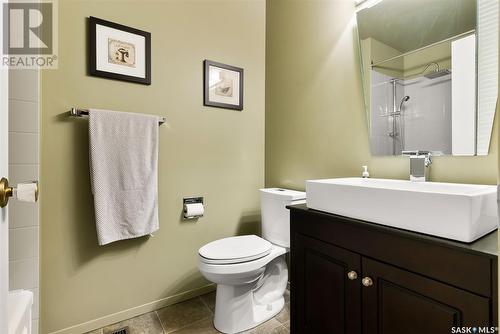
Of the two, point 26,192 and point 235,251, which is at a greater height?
point 26,192

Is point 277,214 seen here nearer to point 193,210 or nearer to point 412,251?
point 193,210

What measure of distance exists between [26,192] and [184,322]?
142 centimetres

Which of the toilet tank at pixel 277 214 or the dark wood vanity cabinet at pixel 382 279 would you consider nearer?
the dark wood vanity cabinet at pixel 382 279

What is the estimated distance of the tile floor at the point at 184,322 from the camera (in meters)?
1.51

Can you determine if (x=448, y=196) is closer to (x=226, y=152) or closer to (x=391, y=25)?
(x=391, y=25)

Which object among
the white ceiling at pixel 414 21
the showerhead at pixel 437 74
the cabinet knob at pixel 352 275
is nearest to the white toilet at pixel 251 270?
the cabinet knob at pixel 352 275

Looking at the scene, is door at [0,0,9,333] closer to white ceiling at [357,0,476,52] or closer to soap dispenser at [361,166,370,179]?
soap dispenser at [361,166,370,179]

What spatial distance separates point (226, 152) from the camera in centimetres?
204

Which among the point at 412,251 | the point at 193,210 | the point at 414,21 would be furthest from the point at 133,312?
the point at 414,21

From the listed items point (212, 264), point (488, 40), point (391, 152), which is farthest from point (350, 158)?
point (212, 264)

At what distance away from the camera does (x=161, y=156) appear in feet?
5.73

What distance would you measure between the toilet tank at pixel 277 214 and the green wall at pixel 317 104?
251 mm

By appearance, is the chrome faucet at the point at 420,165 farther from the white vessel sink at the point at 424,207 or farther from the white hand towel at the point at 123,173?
the white hand towel at the point at 123,173

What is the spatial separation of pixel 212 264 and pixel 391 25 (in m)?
1.64
